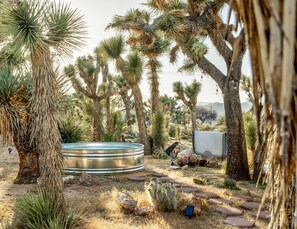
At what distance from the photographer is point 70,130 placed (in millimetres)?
15156

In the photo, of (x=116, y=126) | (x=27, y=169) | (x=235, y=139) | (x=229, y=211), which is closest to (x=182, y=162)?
(x=235, y=139)

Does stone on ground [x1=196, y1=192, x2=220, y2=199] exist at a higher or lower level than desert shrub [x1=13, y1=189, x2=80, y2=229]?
lower

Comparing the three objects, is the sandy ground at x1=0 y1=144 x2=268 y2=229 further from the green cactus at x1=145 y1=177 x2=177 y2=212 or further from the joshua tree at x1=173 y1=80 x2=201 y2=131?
the joshua tree at x1=173 y1=80 x2=201 y2=131

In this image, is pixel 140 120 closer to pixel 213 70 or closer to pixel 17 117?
pixel 213 70

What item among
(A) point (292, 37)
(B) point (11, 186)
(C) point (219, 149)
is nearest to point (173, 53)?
(C) point (219, 149)

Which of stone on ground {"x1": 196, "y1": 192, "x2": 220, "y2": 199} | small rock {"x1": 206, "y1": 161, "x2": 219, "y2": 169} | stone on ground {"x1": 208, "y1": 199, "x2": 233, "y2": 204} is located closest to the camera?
stone on ground {"x1": 208, "y1": 199, "x2": 233, "y2": 204}

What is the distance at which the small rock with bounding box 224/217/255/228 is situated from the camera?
18.5 feet

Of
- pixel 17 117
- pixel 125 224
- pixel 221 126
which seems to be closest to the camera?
pixel 125 224

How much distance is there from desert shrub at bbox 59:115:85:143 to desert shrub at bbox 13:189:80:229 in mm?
9876

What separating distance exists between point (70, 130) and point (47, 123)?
401 inches

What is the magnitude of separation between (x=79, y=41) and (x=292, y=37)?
5.38m

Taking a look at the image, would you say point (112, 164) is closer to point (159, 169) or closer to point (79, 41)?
point (159, 169)

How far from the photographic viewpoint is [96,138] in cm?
1855

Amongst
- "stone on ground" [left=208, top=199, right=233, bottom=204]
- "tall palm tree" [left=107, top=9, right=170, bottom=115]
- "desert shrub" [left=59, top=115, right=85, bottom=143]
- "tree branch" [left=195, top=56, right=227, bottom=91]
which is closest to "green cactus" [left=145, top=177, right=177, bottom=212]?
"stone on ground" [left=208, top=199, right=233, bottom=204]
